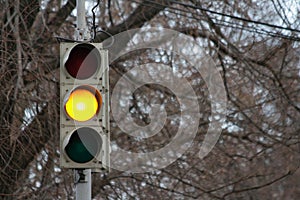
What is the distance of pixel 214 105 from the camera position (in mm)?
12617

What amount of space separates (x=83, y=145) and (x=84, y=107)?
0.28 m

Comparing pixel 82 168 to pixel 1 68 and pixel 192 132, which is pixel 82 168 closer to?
pixel 1 68

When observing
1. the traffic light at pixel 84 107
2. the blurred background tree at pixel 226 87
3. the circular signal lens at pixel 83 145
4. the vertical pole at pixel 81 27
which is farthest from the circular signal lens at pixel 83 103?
the blurred background tree at pixel 226 87

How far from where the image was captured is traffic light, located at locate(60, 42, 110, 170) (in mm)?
5848

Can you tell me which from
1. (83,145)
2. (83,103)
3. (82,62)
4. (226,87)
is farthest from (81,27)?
(226,87)

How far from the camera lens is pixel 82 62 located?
6.06 metres

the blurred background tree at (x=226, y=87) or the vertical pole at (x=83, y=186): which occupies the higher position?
the blurred background tree at (x=226, y=87)

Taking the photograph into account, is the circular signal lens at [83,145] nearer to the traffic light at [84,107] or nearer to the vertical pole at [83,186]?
the traffic light at [84,107]

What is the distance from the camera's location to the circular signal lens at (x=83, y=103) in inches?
233

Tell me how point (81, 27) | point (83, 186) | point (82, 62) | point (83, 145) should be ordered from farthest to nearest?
point (81, 27)
point (83, 186)
point (82, 62)
point (83, 145)

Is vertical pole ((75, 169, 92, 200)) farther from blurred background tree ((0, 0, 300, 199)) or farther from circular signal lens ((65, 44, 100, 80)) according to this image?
blurred background tree ((0, 0, 300, 199))

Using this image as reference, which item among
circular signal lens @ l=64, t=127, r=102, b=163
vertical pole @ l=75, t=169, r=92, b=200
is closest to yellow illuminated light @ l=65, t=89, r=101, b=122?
circular signal lens @ l=64, t=127, r=102, b=163

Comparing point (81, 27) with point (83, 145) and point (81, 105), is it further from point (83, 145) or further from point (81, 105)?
point (83, 145)

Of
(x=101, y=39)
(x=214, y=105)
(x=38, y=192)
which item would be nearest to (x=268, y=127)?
(x=214, y=105)
